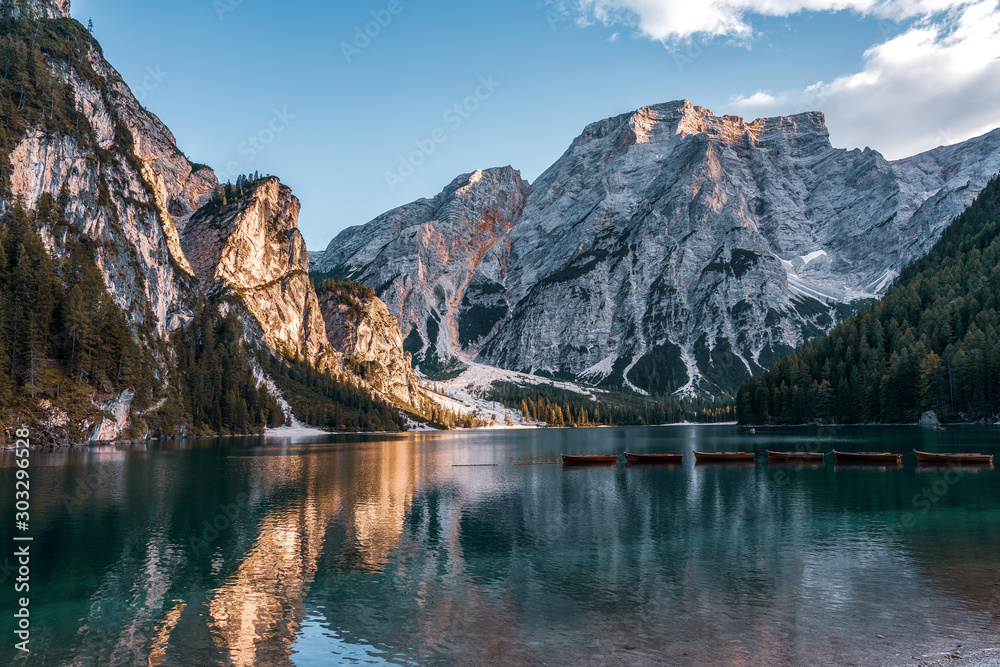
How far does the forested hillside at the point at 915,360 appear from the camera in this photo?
147250mm

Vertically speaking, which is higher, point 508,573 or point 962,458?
point 508,573

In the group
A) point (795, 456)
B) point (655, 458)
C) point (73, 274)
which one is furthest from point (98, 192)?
point (795, 456)

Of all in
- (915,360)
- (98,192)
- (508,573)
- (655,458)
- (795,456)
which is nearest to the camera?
(508,573)

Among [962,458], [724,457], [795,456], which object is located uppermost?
[962,458]

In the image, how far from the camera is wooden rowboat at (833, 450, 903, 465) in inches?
3376

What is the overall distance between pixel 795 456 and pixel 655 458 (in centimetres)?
2170

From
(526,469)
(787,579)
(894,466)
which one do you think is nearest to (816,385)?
A: (894,466)

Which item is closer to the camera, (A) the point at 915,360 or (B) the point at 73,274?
(B) the point at 73,274

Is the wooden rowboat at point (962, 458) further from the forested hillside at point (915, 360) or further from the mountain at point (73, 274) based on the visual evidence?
the mountain at point (73, 274)

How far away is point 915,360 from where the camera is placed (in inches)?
6260

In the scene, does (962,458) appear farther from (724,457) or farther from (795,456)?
(724,457)

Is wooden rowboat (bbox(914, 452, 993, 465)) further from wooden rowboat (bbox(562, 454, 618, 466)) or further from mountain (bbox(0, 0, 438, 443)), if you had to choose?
mountain (bbox(0, 0, 438, 443))

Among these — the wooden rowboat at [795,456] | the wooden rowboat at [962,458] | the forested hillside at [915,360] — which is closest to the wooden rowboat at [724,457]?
the wooden rowboat at [795,456]

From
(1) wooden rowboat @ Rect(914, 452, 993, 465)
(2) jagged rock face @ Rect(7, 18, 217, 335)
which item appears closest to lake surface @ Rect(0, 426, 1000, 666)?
(1) wooden rowboat @ Rect(914, 452, 993, 465)
